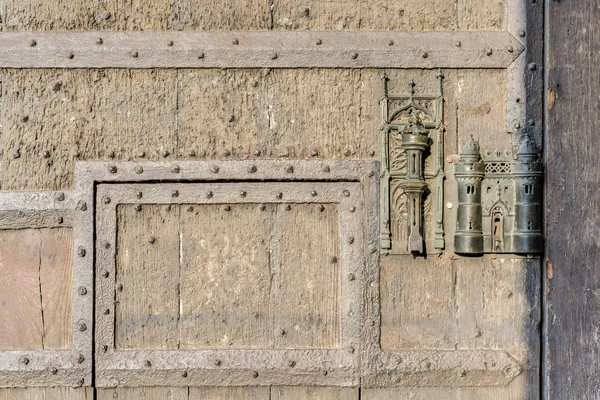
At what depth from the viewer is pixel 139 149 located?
170 cm

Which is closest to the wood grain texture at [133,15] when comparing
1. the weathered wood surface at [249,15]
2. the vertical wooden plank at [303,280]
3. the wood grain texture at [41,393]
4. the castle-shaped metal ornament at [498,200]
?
the weathered wood surface at [249,15]

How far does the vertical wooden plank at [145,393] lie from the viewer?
1697 millimetres

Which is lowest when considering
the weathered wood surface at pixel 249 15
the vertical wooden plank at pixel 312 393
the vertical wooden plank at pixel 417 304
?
the vertical wooden plank at pixel 312 393

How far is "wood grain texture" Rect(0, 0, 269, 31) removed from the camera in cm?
171

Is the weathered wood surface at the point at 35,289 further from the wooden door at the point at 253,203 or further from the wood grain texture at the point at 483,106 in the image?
the wood grain texture at the point at 483,106

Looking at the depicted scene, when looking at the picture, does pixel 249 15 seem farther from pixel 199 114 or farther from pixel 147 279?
pixel 147 279

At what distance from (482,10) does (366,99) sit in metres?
0.42

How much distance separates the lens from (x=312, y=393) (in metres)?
1.71

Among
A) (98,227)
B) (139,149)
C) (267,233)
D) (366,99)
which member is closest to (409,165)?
(366,99)

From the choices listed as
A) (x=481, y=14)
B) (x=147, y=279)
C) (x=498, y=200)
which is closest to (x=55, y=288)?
(x=147, y=279)

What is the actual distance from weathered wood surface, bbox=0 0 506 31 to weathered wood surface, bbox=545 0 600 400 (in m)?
0.21

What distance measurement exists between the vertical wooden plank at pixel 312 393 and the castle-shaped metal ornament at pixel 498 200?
510 mm

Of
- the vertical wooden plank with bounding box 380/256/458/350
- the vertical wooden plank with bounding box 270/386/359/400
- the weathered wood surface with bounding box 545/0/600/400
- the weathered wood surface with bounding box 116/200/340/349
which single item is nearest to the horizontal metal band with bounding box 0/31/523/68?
the weathered wood surface with bounding box 545/0/600/400

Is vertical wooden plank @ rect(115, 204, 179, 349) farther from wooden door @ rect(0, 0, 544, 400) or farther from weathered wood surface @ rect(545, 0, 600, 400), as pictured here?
weathered wood surface @ rect(545, 0, 600, 400)
